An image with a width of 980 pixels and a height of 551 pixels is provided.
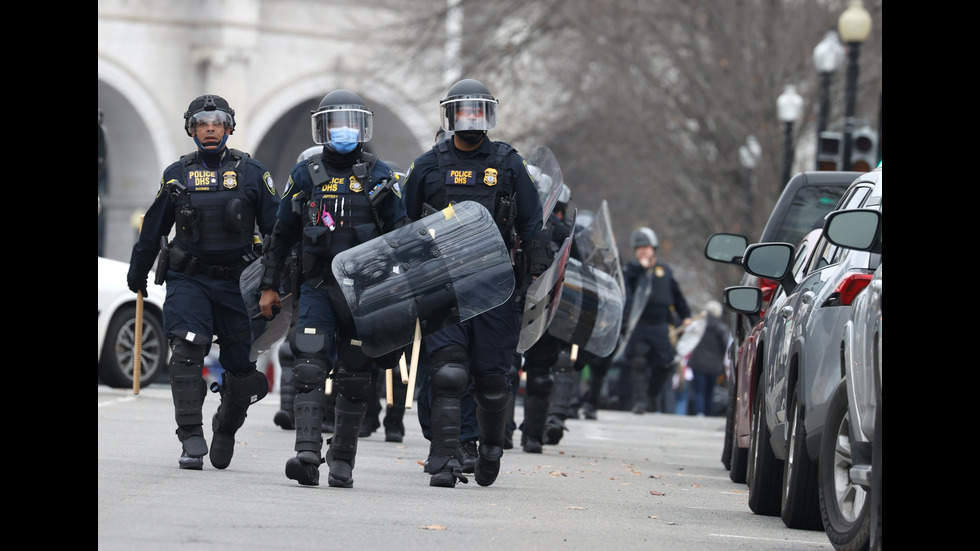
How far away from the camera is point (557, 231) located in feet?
41.5

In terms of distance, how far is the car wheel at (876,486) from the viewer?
5.79 metres

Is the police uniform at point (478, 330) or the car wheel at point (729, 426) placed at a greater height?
the police uniform at point (478, 330)

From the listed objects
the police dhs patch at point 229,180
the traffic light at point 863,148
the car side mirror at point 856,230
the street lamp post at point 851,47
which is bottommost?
the car side mirror at point 856,230

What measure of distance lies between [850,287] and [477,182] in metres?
2.78

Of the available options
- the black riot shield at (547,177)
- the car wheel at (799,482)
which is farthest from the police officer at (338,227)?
the car wheel at (799,482)

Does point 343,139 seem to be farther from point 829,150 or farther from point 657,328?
point 829,150

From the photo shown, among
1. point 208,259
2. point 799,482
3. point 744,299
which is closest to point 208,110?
point 208,259

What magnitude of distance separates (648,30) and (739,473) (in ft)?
79.3

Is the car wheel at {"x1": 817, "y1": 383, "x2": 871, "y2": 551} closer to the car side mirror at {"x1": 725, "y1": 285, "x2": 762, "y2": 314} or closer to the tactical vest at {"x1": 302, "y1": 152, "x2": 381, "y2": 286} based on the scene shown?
the tactical vest at {"x1": 302, "y1": 152, "x2": 381, "y2": 286}

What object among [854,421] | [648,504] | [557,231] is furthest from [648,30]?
[854,421]

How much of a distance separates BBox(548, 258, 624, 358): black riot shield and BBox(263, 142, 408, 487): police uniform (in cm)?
400

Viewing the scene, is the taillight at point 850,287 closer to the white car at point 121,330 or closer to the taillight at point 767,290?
the taillight at point 767,290
